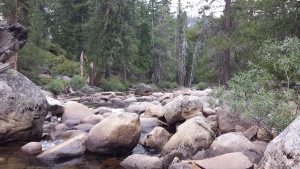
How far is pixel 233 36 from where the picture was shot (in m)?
10.7

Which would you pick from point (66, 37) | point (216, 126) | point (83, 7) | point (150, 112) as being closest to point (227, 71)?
point (150, 112)

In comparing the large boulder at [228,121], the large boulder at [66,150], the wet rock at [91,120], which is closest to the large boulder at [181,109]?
the large boulder at [228,121]

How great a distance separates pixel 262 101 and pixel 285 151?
95.1 inches

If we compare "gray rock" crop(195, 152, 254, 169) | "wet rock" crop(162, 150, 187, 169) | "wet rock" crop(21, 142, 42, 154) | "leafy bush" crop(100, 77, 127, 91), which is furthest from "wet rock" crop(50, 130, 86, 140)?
"leafy bush" crop(100, 77, 127, 91)

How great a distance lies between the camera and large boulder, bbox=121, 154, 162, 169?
554 cm

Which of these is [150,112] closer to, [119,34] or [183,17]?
[119,34]

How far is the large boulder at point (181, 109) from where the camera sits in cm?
921

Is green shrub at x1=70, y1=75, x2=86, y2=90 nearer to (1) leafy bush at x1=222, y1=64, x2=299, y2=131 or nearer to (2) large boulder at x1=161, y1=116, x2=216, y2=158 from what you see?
(1) leafy bush at x1=222, y1=64, x2=299, y2=131

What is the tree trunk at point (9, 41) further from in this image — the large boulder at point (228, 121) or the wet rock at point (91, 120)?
the large boulder at point (228, 121)

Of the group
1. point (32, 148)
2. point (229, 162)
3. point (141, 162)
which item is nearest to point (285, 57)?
point (229, 162)

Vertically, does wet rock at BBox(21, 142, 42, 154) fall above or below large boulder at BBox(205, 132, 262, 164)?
below

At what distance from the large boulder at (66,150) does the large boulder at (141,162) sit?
1.18 metres

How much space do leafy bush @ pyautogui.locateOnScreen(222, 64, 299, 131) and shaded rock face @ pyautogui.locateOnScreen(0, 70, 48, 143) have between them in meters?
5.06

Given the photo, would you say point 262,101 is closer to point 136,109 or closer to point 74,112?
point 74,112
